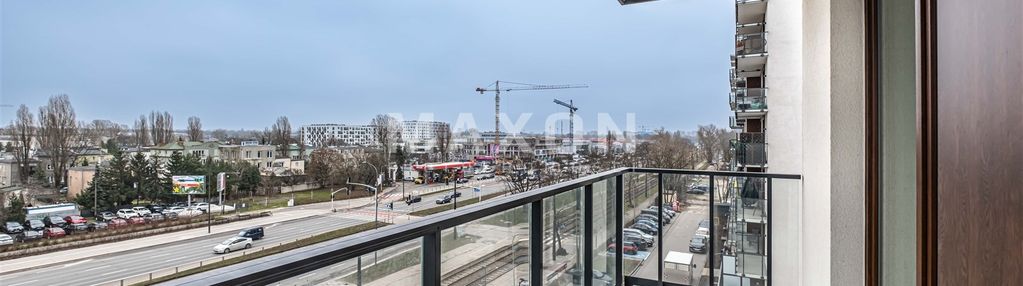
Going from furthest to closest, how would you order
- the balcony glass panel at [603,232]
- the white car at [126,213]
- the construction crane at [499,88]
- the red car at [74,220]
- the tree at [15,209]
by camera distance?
the construction crane at [499,88] < the white car at [126,213] < the red car at [74,220] < the tree at [15,209] < the balcony glass panel at [603,232]

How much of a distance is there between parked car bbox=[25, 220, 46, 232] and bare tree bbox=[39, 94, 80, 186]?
0.40 metres

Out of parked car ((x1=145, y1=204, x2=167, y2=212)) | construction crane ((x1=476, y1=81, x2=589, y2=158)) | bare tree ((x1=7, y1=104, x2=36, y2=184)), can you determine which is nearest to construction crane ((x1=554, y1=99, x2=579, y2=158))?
construction crane ((x1=476, y1=81, x2=589, y2=158))

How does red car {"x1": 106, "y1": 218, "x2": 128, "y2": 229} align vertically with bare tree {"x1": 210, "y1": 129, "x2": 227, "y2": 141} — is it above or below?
below

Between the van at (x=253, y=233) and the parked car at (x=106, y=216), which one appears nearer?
the parked car at (x=106, y=216)

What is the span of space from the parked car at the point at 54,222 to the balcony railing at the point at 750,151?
7294 mm

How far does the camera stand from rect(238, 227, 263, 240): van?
5.57m

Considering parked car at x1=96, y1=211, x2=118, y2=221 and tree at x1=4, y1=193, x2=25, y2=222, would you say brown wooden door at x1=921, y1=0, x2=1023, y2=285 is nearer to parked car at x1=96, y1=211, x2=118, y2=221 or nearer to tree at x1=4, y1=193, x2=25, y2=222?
tree at x1=4, y1=193, x2=25, y2=222

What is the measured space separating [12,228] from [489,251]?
5.47 meters

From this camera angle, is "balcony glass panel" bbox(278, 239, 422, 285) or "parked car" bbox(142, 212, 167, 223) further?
"parked car" bbox(142, 212, 167, 223)

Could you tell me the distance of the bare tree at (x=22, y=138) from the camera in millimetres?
4227

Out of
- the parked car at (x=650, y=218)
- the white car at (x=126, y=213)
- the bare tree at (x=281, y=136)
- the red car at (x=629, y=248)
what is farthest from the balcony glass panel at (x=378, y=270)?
the bare tree at (x=281, y=136)

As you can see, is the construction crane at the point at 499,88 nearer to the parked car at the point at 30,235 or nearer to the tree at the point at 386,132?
the tree at the point at 386,132

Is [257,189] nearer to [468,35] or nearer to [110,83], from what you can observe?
[110,83]

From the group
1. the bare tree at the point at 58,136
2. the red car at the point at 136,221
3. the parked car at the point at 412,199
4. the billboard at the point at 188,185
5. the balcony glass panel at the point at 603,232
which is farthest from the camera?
the parked car at the point at 412,199
